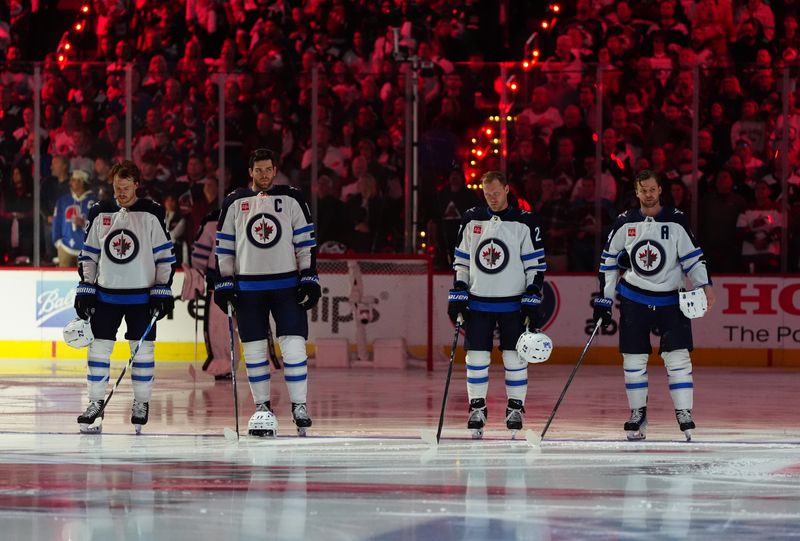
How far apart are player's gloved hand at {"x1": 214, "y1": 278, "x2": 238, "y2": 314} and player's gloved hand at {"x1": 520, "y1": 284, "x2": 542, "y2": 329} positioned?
1.56 meters

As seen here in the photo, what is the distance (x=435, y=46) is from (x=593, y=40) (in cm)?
156

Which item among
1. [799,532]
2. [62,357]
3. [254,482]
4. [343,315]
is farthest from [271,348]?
[799,532]

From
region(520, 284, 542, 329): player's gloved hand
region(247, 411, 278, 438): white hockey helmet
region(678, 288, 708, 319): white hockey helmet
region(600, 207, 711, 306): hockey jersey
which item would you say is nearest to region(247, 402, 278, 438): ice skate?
region(247, 411, 278, 438): white hockey helmet

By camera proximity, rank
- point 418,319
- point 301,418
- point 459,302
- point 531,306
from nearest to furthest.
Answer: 1. point 301,418
2. point 531,306
3. point 459,302
4. point 418,319

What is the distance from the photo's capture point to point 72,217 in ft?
45.5

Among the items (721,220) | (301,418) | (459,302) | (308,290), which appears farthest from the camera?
(721,220)

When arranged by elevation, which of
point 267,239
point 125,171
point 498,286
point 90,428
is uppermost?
point 125,171

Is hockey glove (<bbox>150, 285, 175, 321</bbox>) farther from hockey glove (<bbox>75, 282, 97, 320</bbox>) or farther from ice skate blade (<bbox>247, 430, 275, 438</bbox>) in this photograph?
ice skate blade (<bbox>247, 430, 275, 438</bbox>)

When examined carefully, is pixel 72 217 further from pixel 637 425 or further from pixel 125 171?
pixel 637 425

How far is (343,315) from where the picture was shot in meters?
13.8

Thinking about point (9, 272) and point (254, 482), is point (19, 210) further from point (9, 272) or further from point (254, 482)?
point (254, 482)

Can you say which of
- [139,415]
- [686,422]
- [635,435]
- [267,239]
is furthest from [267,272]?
[686,422]

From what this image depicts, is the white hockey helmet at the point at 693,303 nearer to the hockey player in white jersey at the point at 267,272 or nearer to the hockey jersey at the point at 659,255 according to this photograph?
the hockey jersey at the point at 659,255

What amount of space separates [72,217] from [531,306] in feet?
23.1
